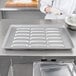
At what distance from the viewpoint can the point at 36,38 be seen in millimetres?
1040

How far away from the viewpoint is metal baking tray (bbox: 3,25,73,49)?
98 cm

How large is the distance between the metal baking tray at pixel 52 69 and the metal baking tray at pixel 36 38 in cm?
9

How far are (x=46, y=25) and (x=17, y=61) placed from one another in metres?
0.34

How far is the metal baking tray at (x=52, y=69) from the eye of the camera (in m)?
0.94

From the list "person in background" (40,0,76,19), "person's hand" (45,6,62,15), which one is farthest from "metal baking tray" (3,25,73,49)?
"person in background" (40,0,76,19)

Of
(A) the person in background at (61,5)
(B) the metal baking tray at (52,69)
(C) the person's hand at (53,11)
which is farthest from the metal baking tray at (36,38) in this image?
(A) the person in background at (61,5)

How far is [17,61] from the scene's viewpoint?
98cm

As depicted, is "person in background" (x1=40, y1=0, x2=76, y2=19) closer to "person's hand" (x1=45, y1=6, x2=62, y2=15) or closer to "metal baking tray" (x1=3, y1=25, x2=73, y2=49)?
"person's hand" (x1=45, y1=6, x2=62, y2=15)

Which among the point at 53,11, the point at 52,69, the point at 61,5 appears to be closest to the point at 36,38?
the point at 52,69

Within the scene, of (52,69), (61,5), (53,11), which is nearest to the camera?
A: (52,69)

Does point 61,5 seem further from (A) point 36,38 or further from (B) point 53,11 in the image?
(A) point 36,38

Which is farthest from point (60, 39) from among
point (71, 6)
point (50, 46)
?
point (71, 6)

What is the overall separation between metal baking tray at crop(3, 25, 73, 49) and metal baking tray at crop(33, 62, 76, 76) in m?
0.09

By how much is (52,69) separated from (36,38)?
20 cm
